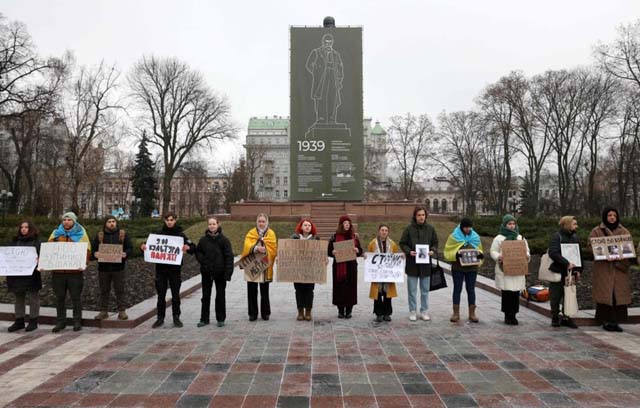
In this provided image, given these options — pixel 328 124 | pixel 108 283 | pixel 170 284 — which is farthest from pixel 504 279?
pixel 328 124

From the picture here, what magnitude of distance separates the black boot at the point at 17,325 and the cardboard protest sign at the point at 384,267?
556 centimetres

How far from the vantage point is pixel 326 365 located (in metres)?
5.57

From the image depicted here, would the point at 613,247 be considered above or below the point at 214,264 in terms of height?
above

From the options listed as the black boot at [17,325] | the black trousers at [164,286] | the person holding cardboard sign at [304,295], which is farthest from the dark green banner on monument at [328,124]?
the black boot at [17,325]

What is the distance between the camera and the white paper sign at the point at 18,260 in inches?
293

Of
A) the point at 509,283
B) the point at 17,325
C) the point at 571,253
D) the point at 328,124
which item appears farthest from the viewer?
the point at 328,124

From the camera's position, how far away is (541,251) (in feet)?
61.6

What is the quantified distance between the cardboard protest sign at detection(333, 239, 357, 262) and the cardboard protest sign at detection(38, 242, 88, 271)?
13.4 ft

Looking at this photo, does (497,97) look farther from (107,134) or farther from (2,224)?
(2,224)

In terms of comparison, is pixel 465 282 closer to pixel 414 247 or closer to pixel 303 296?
pixel 414 247

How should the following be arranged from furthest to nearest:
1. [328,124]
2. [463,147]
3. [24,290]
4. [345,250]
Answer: [463,147], [328,124], [345,250], [24,290]

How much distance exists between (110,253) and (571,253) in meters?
7.48

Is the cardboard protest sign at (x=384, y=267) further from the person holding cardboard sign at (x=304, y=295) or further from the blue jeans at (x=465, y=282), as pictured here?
the person holding cardboard sign at (x=304, y=295)

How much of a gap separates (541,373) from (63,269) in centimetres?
688
